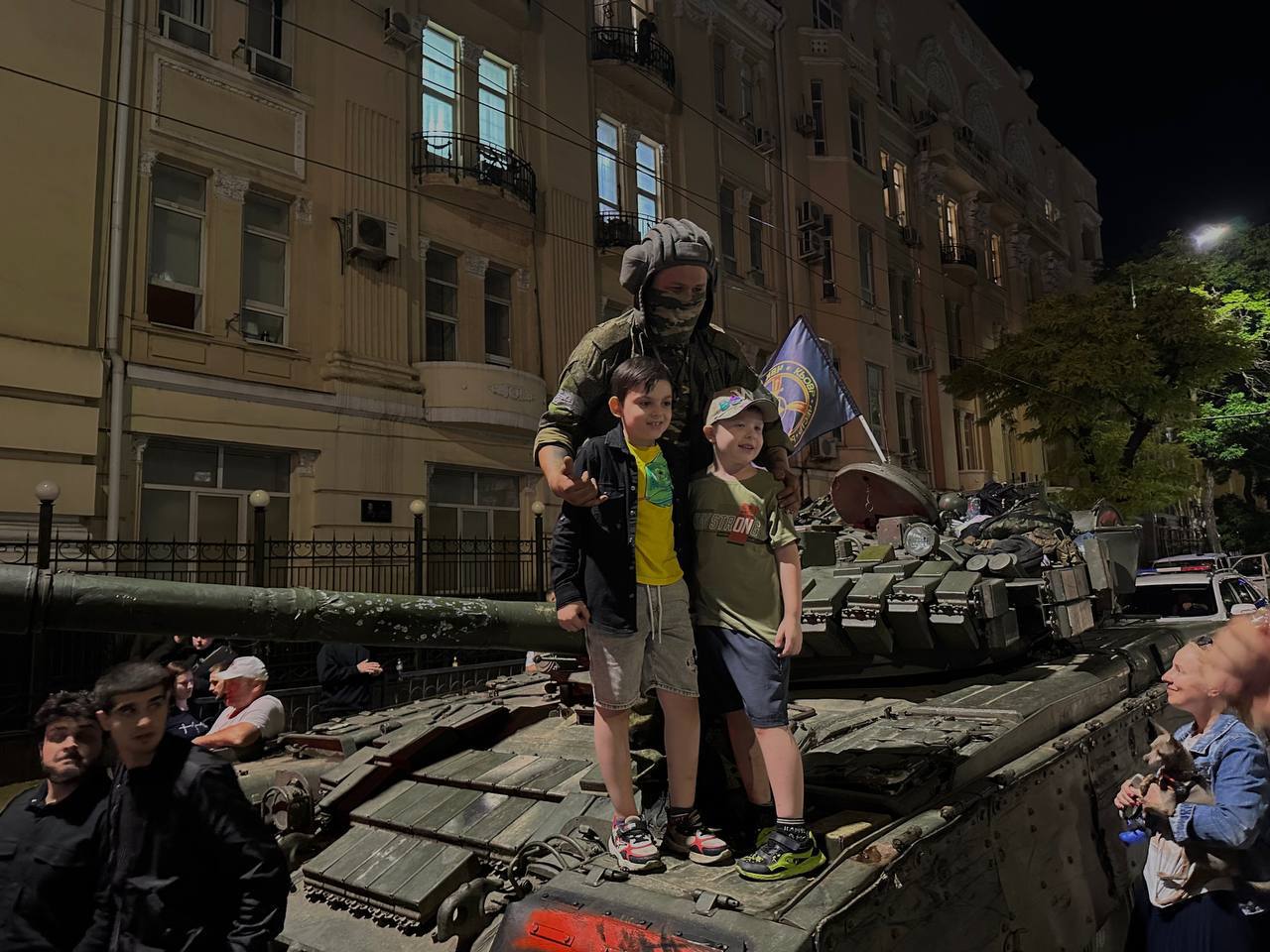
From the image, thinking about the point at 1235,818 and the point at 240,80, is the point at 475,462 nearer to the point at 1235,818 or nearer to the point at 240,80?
the point at 240,80

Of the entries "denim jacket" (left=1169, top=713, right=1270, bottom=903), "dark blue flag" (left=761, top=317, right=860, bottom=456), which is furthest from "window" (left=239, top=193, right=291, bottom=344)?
"denim jacket" (left=1169, top=713, right=1270, bottom=903)

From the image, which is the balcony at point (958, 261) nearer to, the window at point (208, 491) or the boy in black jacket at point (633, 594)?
Result: the window at point (208, 491)

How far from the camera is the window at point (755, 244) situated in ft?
61.6

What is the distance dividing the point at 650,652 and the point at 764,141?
18.5 meters

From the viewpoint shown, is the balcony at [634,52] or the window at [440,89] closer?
the window at [440,89]

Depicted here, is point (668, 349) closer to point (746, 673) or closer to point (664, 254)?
point (664, 254)

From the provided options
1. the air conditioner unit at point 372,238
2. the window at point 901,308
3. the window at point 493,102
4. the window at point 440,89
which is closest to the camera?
the air conditioner unit at point 372,238

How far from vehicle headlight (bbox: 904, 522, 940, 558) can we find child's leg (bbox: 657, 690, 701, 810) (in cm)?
332

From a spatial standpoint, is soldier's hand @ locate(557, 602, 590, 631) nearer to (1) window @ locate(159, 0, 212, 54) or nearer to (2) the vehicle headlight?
(2) the vehicle headlight

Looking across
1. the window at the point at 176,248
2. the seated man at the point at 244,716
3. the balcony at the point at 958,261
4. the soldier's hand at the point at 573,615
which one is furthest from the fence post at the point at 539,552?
the balcony at the point at 958,261

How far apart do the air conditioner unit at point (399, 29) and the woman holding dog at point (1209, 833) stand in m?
12.3

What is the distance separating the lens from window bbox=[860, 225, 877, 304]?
2127cm

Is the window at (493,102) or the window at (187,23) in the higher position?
the window at (493,102)

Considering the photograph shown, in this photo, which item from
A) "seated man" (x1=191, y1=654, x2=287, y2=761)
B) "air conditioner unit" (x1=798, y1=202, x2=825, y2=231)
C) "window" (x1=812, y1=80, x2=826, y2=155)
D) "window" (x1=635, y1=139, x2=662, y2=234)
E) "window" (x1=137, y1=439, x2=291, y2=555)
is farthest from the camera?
"window" (x1=812, y1=80, x2=826, y2=155)
